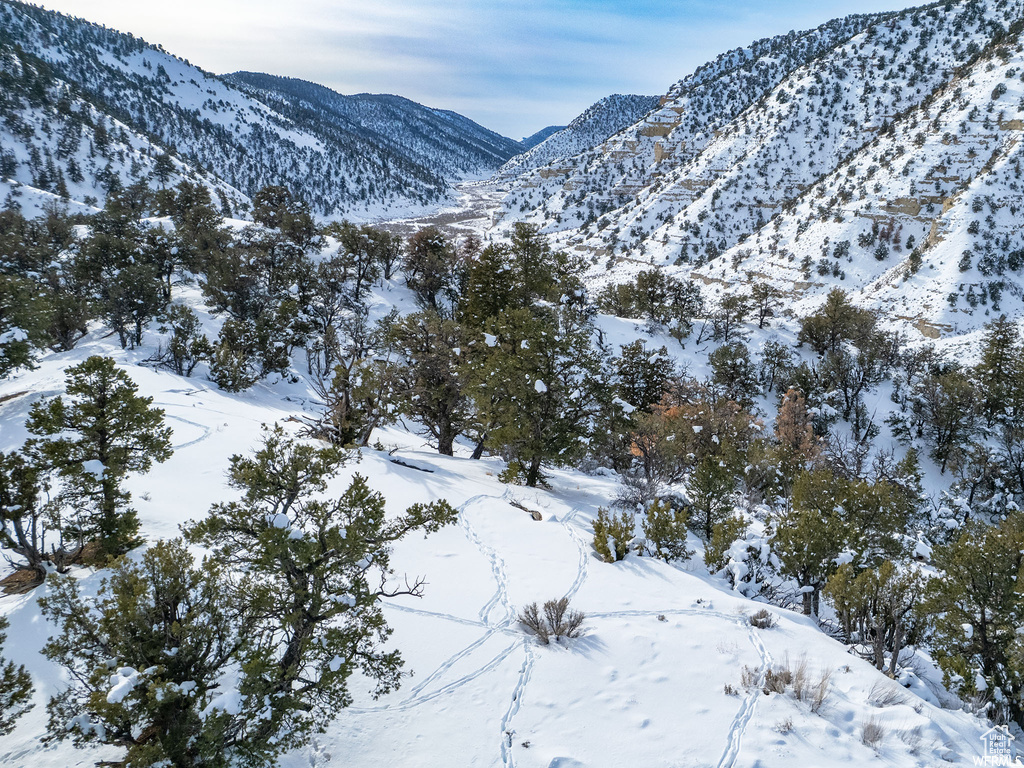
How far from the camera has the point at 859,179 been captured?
5812 centimetres

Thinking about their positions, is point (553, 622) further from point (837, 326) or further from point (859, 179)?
point (859, 179)

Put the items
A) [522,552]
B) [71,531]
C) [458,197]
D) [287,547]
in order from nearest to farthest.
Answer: [287,547], [71,531], [522,552], [458,197]

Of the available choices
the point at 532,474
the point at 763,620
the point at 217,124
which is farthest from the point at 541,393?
the point at 217,124

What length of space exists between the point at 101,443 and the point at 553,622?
359 inches

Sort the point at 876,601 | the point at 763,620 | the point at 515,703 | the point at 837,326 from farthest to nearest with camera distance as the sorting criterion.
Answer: the point at 837,326
the point at 876,601
the point at 763,620
the point at 515,703

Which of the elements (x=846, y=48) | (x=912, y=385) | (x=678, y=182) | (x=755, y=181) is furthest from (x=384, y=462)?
(x=846, y=48)

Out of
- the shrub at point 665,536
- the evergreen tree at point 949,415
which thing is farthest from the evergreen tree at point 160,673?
the evergreen tree at point 949,415

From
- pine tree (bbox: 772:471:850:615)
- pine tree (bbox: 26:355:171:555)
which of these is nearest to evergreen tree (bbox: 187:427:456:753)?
pine tree (bbox: 26:355:171:555)

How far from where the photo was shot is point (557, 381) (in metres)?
17.8

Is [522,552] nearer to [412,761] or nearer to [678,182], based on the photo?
[412,761]

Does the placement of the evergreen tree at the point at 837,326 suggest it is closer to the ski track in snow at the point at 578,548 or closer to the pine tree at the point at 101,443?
the ski track in snow at the point at 578,548

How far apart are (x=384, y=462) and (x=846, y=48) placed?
334 ft

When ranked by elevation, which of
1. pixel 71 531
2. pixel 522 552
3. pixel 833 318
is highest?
pixel 833 318

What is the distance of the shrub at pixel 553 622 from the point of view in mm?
9266
